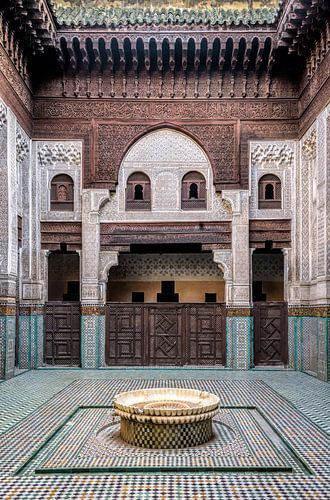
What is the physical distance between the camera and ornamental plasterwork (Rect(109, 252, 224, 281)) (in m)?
9.99

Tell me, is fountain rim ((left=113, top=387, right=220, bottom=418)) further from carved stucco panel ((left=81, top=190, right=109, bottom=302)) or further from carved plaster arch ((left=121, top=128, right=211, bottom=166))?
carved plaster arch ((left=121, top=128, right=211, bottom=166))

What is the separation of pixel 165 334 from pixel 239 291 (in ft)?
4.09

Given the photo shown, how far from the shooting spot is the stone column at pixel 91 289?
26.8 feet

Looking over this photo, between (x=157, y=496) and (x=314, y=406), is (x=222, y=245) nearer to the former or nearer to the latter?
(x=314, y=406)

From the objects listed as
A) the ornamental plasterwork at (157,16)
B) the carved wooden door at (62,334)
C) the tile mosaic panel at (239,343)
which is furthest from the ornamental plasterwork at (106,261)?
the ornamental plasterwork at (157,16)

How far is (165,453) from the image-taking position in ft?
12.2

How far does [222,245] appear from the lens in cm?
832

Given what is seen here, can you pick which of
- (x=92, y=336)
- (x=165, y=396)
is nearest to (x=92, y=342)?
(x=92, y=336)

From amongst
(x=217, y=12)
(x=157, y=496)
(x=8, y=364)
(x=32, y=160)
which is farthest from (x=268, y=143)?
(x=157, y=496)

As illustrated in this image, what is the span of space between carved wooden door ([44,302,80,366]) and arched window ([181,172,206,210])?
2199mm

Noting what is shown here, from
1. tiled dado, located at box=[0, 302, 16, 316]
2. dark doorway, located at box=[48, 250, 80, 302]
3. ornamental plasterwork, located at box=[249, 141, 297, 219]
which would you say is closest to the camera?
tiled dado, located at box=[0, 302, 16, 316]

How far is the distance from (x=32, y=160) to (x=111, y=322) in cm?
261

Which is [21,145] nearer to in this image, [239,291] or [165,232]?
[165,232]

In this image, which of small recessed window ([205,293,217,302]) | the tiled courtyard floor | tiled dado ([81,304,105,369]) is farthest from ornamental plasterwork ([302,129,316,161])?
tiled dado ([81,304,105,369])
